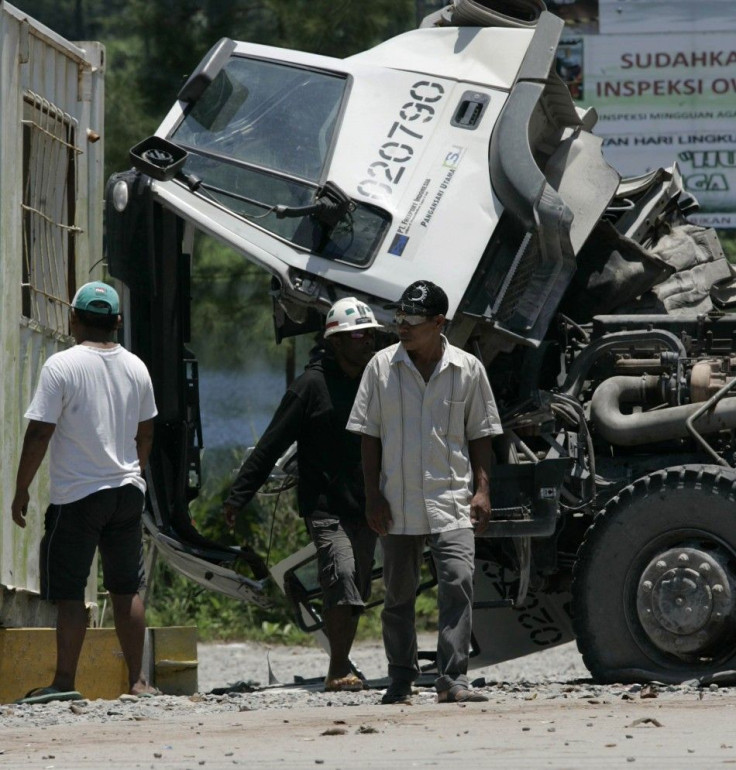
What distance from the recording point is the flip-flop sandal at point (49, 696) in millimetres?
7195

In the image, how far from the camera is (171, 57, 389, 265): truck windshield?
26.7 feet

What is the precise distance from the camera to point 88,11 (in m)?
18.2

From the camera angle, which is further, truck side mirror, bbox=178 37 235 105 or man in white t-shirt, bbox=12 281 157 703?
truck side mirror, bbox=178 37 235 105

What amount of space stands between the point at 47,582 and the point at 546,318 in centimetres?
255

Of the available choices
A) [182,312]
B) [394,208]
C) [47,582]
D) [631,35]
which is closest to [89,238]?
[182,312]

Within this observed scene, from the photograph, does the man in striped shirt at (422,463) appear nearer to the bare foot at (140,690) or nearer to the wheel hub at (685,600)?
the wheel hub at (685,600)

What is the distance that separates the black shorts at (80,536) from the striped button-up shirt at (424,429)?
106 centimetres

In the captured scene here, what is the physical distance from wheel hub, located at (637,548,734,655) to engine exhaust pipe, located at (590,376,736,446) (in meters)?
0.56

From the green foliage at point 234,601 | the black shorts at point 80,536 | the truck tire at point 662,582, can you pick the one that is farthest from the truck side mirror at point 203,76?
the green foliage at point 234,601

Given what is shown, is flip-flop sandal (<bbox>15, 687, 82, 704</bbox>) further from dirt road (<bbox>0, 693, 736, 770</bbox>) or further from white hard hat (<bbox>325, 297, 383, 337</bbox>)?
white hard hat (<bbox>325, 297, 383, 337</bbox>)

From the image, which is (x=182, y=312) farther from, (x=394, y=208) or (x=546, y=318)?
(x=546, y=318)

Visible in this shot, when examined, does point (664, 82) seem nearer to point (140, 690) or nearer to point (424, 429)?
point (424, 429)

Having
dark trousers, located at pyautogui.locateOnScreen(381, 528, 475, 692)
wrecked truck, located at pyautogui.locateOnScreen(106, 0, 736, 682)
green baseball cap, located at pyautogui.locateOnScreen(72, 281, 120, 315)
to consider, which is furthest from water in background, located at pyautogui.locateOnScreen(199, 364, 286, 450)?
dark trousers, located at pyautogui.locateOnScreen(381, 528, 475, 692)

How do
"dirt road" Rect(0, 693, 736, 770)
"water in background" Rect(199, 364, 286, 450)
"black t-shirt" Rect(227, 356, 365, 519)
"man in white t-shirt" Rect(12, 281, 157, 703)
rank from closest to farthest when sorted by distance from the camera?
"dirt road" Rect(0, 693, 736, 770) < "man in white t-shirt" Rect(12, 281, 157, 703) < "black t-shirt" Rect(227, 356, 365, 519) < "water in background" Rect(199, 364, 286, 450)
